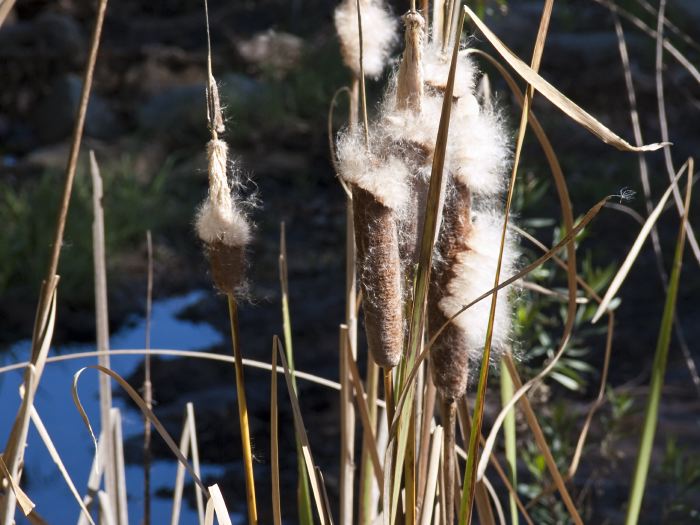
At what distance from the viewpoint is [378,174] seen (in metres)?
0.53

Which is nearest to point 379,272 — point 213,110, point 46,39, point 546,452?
point 213,110

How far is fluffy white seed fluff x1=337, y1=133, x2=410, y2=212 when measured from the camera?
522mm

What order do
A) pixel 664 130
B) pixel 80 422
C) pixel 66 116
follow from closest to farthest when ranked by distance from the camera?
pixel 664 130, pixel 80 422, pixel 66 116

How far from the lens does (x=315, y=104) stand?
455cm

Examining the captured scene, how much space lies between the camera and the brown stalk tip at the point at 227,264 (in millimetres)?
573

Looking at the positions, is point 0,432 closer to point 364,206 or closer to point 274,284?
point 274,284

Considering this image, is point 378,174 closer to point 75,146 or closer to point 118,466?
point 75,146

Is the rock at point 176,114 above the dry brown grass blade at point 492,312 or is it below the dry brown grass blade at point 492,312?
above

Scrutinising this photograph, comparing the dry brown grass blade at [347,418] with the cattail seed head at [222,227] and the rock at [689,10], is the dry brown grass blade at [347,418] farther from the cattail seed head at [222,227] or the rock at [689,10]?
the rock at [689,10]

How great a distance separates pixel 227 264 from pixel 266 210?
10.8 ft

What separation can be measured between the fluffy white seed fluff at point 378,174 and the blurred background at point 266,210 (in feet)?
1.52

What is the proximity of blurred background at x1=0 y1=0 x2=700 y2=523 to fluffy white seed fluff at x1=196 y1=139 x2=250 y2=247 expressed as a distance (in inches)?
19.5

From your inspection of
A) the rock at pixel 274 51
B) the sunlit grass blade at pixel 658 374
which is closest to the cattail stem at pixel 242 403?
the sunlit grass blade at pixel 658 374

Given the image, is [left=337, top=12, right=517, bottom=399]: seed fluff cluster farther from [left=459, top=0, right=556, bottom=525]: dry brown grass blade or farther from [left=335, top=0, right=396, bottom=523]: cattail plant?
[left=335, top=0, right=396, bottom=523]: cattail plant
